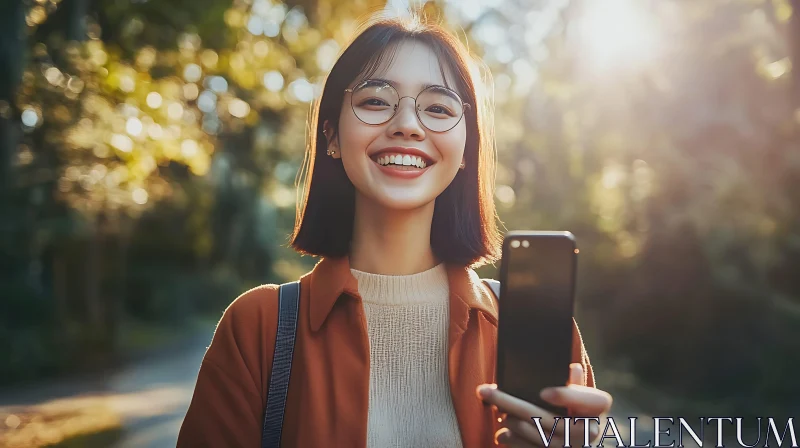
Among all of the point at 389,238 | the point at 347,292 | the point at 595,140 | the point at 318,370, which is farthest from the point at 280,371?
the point at 595,140

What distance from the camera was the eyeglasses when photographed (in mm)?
2020

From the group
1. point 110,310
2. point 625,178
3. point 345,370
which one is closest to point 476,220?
point 345,370

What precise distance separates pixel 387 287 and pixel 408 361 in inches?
9.1

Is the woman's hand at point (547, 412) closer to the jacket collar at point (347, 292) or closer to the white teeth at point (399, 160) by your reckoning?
the jacket collar at point (347, 292)

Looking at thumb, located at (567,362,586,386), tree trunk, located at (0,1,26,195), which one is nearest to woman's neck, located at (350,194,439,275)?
thumb, located at (567,362,586,386)

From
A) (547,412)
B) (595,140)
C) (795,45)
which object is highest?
(595,140)

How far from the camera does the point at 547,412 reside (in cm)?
171

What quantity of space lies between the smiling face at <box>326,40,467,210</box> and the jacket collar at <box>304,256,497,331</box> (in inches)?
9.6

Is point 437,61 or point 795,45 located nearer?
point 437,61

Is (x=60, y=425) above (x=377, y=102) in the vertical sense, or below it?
below

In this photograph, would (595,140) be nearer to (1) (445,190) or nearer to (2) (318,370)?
(1) (445,190)

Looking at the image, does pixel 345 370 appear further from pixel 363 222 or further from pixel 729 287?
pixel 729 287

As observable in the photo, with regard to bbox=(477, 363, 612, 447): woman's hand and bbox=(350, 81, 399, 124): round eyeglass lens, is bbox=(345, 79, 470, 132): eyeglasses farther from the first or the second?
bbox=(477, 363, 612, 447): woman's hand

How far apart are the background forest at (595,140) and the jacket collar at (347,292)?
5.07 meters
